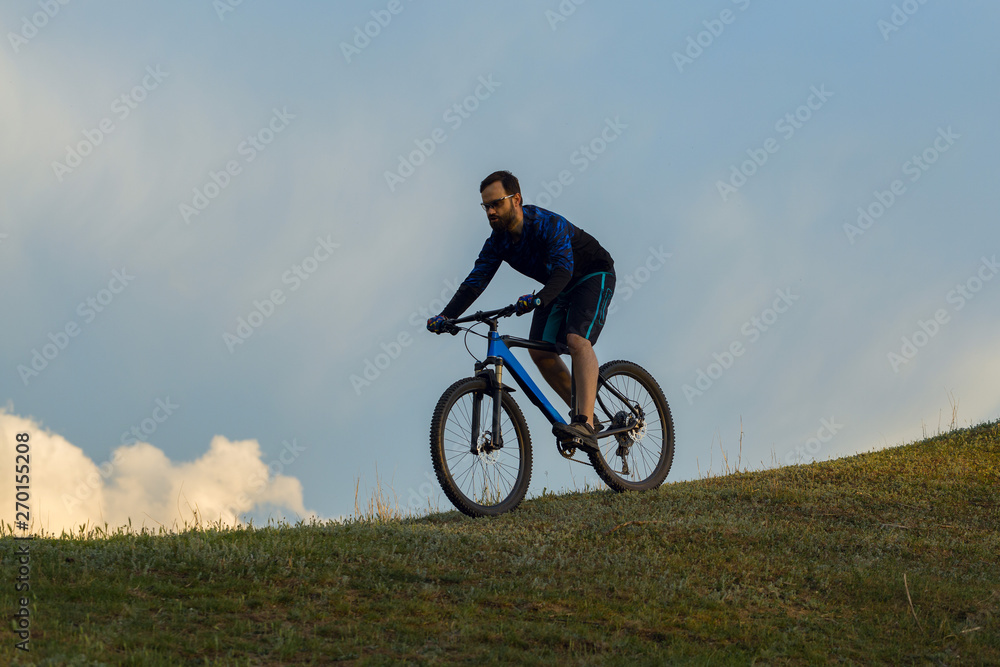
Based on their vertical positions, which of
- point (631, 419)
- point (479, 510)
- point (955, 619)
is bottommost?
point (955, 619)

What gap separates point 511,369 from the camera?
857 centimetres

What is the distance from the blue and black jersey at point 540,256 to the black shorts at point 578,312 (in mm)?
125

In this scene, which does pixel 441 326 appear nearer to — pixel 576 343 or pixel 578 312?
pixel 576 343

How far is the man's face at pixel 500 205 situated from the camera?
8.46 meters

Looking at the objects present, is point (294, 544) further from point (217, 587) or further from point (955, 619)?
point (955, 619)

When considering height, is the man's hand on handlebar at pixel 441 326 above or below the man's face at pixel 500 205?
below

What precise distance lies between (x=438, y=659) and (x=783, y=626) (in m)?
2.52

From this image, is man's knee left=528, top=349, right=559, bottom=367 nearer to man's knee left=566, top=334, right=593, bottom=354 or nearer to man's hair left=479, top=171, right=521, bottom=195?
man's knee left=566, top=334, right=593, bottom=354

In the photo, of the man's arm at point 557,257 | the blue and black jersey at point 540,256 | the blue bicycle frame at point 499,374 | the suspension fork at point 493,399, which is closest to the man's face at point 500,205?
the blue and black jersey at point 540,256

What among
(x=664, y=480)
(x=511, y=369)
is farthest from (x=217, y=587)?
(x=664, y=480)

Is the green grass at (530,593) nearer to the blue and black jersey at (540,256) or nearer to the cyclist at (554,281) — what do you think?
the cyclist at (554,281)

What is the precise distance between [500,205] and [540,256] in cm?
75

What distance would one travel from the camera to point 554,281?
8445 millimetres

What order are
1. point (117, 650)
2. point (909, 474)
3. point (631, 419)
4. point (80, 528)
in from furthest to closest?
point (909, 474) → point (631, 419) → point (80, 528) → point (117, 650)
